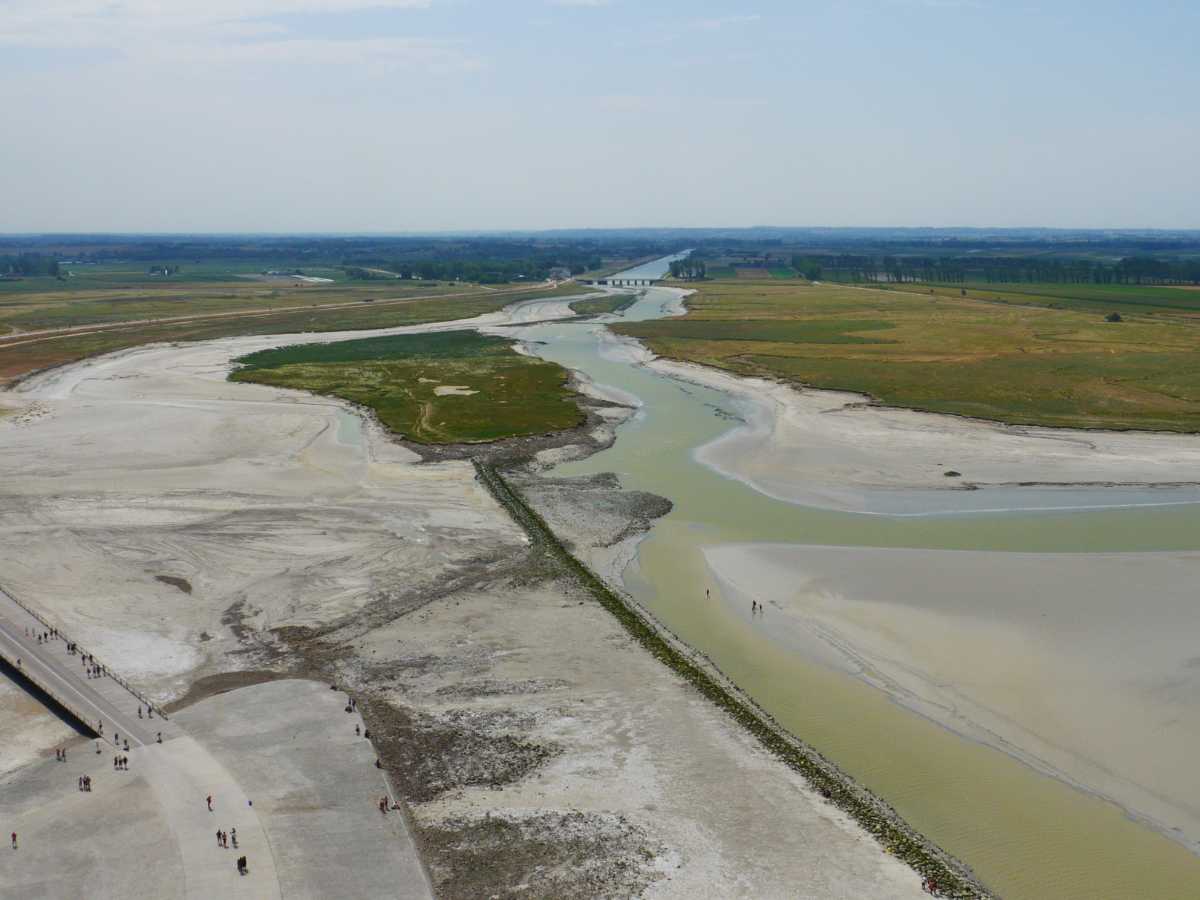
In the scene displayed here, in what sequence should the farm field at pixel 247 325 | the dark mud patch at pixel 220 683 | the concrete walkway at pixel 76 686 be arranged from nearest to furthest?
the concrete walkway at pixel 76 686 → the dark mud patch at pixel 220 683 → the farm field at pixel 247 325

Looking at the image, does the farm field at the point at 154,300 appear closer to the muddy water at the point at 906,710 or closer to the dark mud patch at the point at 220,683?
the muddy water at the point at 906,710

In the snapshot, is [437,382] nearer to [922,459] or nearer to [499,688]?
[922,459]

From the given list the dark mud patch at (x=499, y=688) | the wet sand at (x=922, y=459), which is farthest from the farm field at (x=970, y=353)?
the dark mud patch at (x=499, y=688)

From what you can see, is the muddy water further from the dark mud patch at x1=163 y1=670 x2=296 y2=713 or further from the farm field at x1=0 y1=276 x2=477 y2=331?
the farm field at x1=0 y1=276 x2=477 y2=331

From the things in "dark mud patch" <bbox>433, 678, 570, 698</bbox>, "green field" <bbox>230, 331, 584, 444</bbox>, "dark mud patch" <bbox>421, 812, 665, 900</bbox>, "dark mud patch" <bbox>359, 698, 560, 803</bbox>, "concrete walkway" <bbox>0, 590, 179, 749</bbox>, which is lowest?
"dark mud patch" <bbox>421, 812, 665, 900</bbox>

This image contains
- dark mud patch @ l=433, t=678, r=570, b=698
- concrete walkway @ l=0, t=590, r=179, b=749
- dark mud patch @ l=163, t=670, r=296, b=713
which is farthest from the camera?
dark mud patch @ l=433, t=678, r=570, b=698

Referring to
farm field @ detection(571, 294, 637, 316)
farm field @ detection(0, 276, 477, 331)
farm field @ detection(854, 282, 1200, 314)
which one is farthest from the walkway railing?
farm field @ detection(854, 282, 1200, 314)
